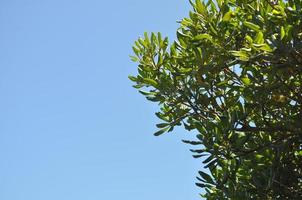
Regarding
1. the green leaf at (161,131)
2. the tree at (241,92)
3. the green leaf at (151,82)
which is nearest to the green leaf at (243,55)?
the tree at (241,92)

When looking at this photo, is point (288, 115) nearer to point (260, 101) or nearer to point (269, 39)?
point (260, 101)

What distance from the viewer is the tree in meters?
7.04

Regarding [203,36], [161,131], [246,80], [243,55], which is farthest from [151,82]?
[243,55]

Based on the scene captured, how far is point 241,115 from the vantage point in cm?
737

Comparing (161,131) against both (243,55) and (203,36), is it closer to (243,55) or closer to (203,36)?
(203,36)

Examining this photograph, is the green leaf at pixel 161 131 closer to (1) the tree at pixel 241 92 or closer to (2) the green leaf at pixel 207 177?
(1) the tree at pixel 241 92

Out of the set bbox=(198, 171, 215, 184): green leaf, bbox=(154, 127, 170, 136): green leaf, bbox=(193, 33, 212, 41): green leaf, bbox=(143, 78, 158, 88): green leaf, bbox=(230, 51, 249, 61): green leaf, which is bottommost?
bbox=(198, 171, 215, 184): green leaf

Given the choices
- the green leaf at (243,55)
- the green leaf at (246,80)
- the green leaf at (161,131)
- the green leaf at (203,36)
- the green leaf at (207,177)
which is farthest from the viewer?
the green leaf at (161,131)

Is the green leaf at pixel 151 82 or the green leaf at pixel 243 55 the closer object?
the green leaf at pixel 243 55

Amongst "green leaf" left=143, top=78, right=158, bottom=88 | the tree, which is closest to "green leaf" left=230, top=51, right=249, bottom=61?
the tree

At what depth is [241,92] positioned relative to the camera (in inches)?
303

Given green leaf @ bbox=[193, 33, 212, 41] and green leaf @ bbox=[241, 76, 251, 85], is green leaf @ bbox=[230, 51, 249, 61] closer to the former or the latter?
green leaf @ bbox=[241, 76, 251, 85]

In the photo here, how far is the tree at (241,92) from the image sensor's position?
7.04 metres

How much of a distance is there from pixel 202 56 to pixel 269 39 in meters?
1.56
